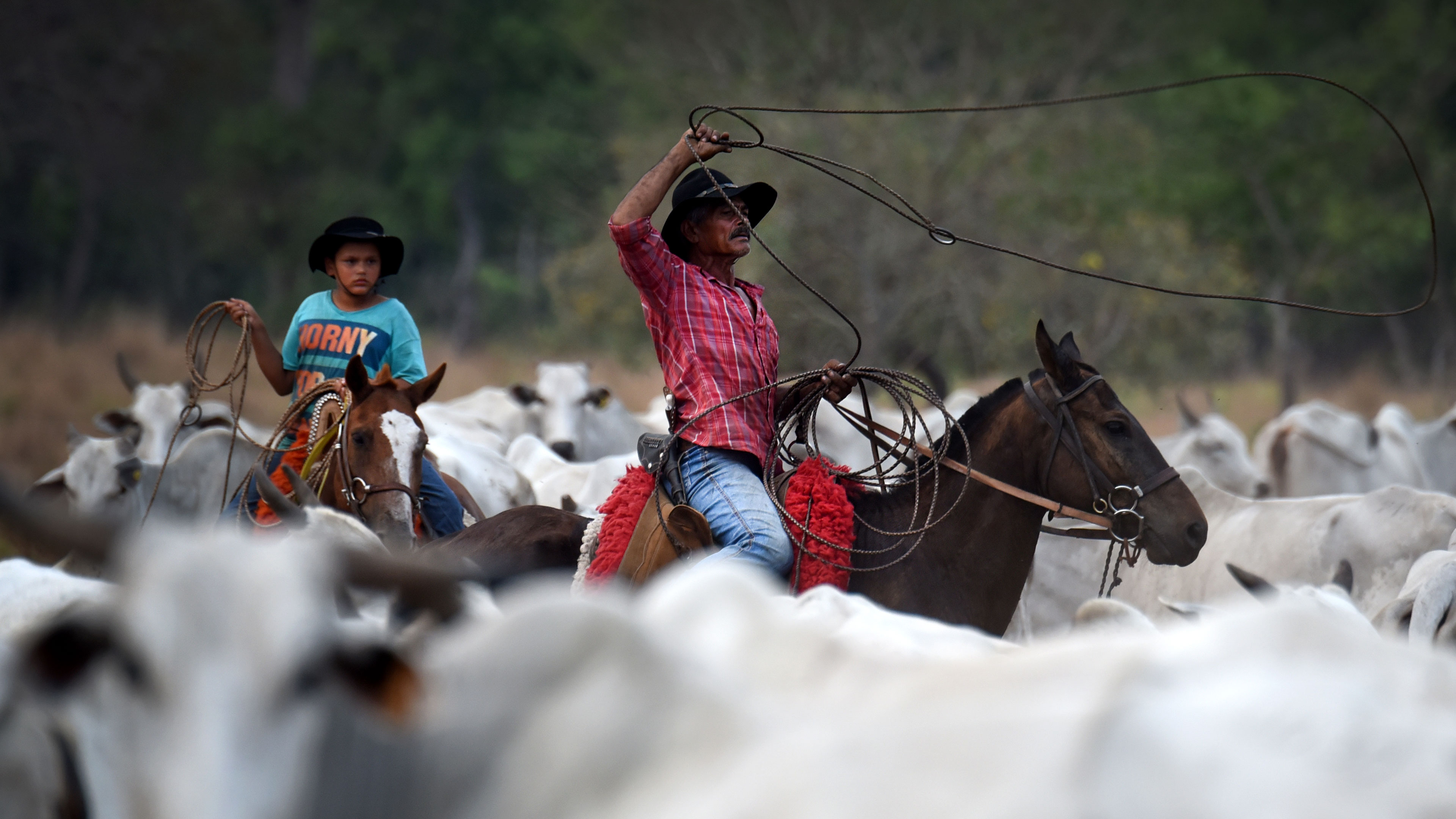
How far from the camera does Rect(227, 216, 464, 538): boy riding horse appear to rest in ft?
17.6

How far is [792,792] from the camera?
185 cm

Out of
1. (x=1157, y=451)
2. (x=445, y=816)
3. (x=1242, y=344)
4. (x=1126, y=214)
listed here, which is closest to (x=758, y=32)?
(x=1126, y=214)

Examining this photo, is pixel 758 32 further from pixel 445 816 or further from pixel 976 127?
pixel 445 816

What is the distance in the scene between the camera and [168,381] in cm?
1594

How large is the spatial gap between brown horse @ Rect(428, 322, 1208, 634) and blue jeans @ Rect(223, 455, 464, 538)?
606 mm

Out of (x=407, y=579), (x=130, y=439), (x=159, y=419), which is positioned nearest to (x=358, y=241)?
(x=130, y=439)

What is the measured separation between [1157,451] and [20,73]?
748 inches

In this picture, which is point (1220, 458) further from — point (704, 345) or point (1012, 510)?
point (704, 345)

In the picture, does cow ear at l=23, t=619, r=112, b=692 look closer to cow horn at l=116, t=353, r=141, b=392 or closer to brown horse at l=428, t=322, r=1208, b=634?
brown horse at l=428, t=322, r=1208, b=634

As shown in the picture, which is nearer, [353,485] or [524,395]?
[353,485]

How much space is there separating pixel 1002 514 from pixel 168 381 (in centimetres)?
1378

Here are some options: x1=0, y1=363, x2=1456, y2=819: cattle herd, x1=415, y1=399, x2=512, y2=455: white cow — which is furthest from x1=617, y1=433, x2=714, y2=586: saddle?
x1=415, y1=399, x2=512, y2=455: white cow

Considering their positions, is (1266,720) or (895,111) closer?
(1266,720)

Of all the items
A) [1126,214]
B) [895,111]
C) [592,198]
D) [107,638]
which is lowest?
[107,638]
